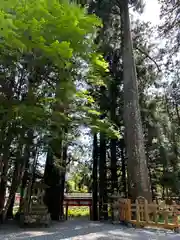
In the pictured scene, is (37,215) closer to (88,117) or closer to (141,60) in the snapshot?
(88,117)

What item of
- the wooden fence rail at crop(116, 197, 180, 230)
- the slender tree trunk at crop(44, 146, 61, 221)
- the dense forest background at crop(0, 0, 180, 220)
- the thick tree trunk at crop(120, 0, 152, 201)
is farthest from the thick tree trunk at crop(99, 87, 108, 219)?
the wooden fence rail at crop(116, 197, 180, 230)

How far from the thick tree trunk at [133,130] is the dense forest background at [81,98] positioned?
0.11ft

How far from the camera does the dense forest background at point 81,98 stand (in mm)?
4840

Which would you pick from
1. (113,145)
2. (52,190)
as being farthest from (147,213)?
(113,145)

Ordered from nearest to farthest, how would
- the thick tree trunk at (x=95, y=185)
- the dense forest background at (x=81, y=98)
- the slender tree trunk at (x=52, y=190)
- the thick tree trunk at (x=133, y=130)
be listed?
the dense forest background at (x=81, y=98) < the thick tree trunk at (x=133, y=130) < the slender tree trunk at (x=52, y=190) < the thick tree trunk at (x=95, y=185)

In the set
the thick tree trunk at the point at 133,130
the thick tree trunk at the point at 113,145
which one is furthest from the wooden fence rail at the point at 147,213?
the thick tree trunk at the point at 113,145

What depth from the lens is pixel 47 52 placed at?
475 cm

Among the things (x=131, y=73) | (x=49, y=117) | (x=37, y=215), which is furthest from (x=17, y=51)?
(x=131, y=73)

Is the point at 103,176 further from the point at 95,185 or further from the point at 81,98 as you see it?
the point at 81,98

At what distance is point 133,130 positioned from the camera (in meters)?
7.91

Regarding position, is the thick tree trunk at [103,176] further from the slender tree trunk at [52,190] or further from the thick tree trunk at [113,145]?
the slender tree trunk at [52,190]

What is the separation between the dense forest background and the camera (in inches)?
191

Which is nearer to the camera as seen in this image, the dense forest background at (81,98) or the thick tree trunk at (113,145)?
the dense forest background at (81,98)

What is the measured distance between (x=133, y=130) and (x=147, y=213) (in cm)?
281
